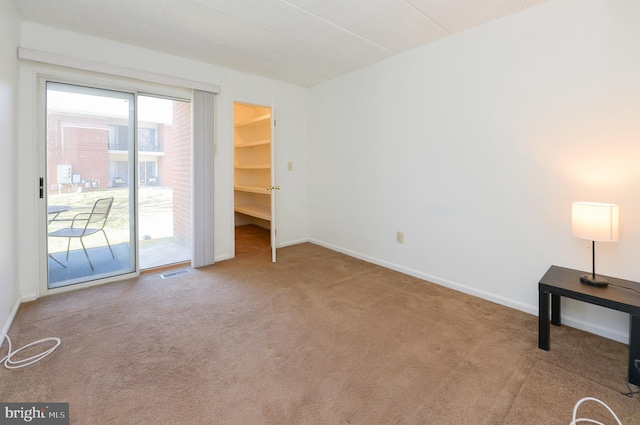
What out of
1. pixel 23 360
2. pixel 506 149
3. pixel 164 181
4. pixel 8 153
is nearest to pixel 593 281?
pixel 506 149

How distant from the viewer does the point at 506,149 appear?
254cm

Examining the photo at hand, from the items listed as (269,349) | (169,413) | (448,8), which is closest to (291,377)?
(269,349)

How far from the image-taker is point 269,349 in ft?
6.48

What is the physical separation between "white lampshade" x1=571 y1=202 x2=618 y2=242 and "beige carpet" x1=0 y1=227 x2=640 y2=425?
30.7 inches

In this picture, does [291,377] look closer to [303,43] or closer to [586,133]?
[586,133]

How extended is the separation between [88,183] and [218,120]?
5.14 ft

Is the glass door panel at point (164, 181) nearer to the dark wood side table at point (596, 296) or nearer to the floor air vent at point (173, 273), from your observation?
the floor air vent at point (173, 273)

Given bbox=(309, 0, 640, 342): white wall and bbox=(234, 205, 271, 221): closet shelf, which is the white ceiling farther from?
bbox=(234, 205, 271, 221): closet shelf

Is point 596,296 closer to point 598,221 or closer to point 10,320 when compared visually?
point 598,221

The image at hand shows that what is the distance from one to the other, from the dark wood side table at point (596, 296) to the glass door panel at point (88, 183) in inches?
151

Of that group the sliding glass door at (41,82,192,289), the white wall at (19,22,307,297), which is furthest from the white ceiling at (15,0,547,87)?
the sliding glass door at (41,82,192,289)

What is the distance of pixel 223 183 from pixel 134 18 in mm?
1885

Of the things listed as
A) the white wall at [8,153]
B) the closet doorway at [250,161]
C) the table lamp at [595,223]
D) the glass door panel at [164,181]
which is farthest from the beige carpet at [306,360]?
the closet doorway at [250,161]

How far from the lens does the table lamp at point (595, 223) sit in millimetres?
1867
